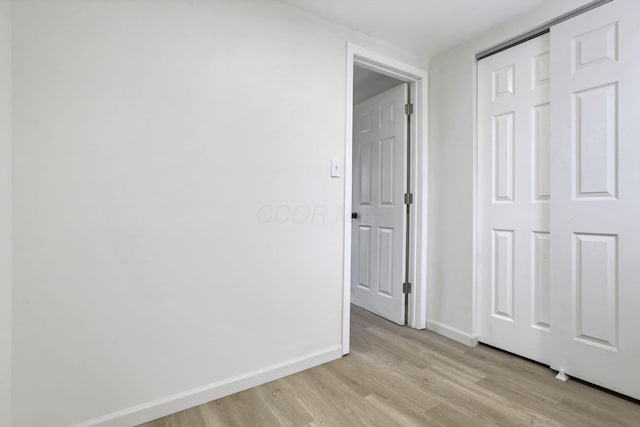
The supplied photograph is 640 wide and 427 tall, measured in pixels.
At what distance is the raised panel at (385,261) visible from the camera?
2719mm

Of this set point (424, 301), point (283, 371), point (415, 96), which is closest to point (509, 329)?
point (424, 301)

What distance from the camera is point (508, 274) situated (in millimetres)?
2088

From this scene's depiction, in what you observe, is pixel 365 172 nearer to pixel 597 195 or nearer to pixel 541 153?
pixel 541 153

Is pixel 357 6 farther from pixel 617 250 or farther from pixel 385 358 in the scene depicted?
pixel 385 358

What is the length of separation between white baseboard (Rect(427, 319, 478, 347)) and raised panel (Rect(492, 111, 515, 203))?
1027 mm

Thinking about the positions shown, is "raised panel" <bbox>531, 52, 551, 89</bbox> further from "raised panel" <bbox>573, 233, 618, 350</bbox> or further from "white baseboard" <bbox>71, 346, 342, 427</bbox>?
"white baseboard" <bbox>71, 346, 342, 427</bbox>

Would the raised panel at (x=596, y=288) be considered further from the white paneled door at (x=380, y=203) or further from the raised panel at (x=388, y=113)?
the raised panel at (x=388, y=113)

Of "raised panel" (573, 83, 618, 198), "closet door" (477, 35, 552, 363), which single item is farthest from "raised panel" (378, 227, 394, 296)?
"raised panel" (573, 83, 618, 198)

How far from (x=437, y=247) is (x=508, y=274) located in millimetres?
544

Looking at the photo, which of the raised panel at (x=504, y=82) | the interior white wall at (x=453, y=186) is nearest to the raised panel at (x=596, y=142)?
the raised panel at (x=504, y=82)

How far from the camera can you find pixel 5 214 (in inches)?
44.6

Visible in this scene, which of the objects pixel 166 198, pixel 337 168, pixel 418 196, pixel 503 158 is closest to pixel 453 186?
pixel 418 196

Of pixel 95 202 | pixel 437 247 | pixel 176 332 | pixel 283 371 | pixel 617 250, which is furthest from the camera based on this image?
pixel 437 247

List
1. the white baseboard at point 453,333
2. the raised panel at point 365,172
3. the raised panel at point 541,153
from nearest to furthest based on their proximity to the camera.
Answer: the raised panel at point 541,153 < the white baseboard at point 453,333 < the raised panel at point 365,172
